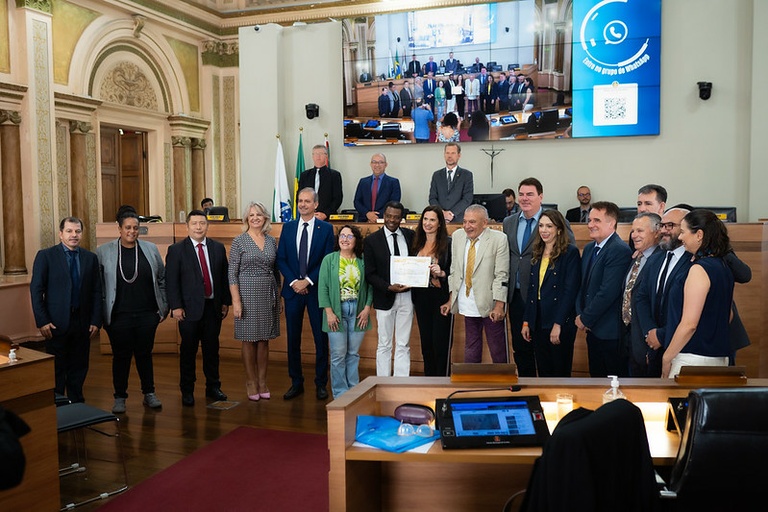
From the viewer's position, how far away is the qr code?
25.7 feet

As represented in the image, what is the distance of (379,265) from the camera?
16.3 ft

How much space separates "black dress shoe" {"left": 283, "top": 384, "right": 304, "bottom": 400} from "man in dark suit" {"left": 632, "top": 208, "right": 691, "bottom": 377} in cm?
273

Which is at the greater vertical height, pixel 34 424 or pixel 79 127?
pixel 79 127

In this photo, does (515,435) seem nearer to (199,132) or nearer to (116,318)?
(116,318)

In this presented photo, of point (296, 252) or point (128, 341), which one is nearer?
point (128, 341)

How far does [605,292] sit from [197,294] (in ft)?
9.53

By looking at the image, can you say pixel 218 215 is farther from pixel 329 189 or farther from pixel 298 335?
pixel 298 335

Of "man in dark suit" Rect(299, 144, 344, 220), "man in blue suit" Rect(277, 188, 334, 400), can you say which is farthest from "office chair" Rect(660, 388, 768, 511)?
"man in dark suit" Rect(299, 144, 344, 220)

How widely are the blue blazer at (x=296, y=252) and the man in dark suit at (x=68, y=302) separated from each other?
1.34m

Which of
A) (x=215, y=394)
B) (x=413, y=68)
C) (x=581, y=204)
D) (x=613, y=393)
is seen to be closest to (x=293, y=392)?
(x=215, y=394)

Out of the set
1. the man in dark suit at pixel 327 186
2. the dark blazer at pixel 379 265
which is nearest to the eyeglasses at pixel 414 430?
the dark blazer at pixel 379 265

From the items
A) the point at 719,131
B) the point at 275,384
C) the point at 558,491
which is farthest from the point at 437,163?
the point at 558,491

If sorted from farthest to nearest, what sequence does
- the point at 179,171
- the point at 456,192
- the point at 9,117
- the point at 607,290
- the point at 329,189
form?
1. the point at 179,171
2. the point at 9,117
3. the point at 329,189
4. the point at 456,192
5. the point at 607,290

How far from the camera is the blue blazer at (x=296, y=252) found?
5.23 metres
